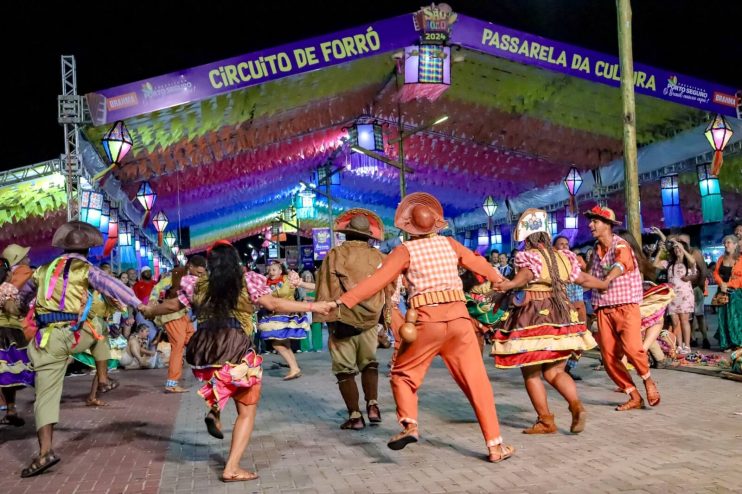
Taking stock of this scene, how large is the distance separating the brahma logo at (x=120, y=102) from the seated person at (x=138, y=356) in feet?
14.9

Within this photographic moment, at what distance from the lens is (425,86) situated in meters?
16.0

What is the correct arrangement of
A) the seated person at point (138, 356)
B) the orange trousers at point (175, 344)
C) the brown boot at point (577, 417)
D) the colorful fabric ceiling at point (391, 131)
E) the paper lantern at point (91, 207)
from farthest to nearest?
the colorful fabric ceiling at point (391, 131) < the seated person at point (138, 356) < the paper lantern at point (91, 207) < the orange trousers at point (175, 344) < the brown boot at point (577, 417)

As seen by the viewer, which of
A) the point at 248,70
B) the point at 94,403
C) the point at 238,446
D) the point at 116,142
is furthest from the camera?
the point at 248,70

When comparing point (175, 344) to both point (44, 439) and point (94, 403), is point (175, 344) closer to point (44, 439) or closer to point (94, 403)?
Result: point (94, 403)

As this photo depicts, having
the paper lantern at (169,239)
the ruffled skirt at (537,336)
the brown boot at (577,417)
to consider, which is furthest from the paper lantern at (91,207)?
the paper lantern at (169,239)

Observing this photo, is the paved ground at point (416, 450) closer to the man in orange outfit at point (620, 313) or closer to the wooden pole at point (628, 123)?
the man in orange outfit at point (620, 313)

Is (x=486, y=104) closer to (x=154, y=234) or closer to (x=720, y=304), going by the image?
(x=720, y=304)

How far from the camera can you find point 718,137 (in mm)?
15133

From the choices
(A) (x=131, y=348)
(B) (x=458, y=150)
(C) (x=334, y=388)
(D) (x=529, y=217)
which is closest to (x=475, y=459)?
(D) (x=529, y=217)

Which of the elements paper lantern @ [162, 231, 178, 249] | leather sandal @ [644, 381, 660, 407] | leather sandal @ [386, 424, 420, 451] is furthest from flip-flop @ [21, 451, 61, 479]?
paper lantern @ [162, 231, 178, 249]

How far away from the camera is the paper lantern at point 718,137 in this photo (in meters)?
15.1

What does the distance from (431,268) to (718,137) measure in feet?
39.5

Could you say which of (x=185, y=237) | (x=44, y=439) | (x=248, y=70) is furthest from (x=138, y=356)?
(x=185, y=237)

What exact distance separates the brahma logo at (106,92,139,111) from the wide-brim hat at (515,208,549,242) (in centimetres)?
849
